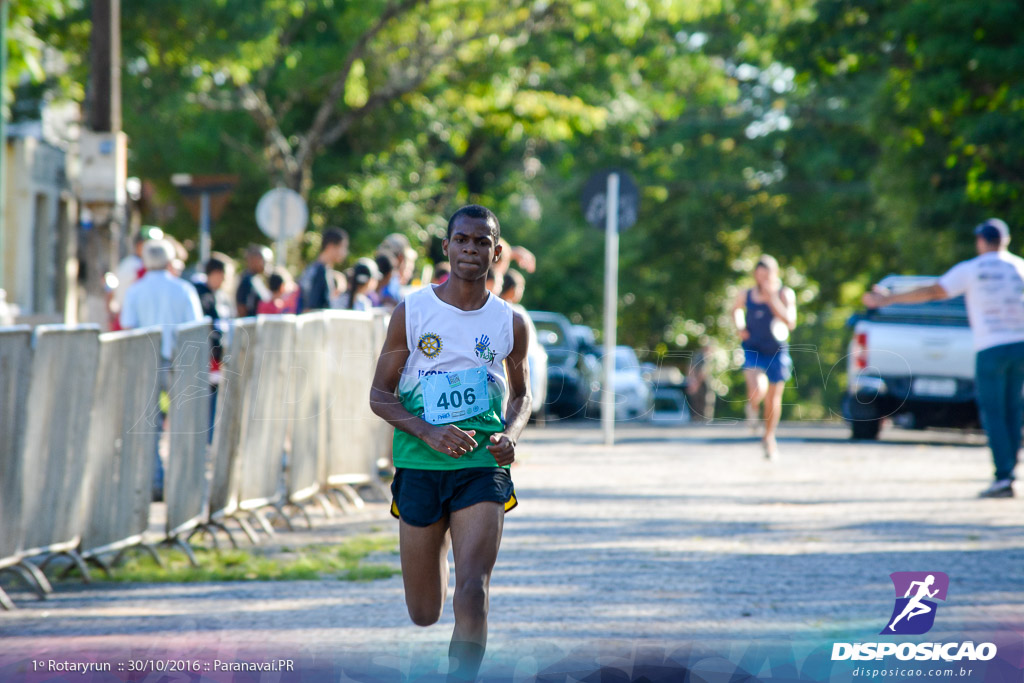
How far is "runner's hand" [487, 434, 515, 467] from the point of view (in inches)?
199

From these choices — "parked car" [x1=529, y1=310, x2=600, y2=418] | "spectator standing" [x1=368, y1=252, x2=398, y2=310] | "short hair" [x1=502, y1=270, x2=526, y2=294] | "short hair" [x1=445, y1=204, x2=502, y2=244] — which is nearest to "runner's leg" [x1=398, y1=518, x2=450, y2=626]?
"short hair" [x1=445, y1=204, x2=502, y2=244]

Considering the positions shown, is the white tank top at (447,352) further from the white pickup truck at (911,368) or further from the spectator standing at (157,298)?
the white pickup truck at (911,368)

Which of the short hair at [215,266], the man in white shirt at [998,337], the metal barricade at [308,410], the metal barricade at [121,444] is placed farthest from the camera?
the short hair at [215,266]

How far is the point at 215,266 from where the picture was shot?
13633mm

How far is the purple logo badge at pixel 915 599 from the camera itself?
254 inches

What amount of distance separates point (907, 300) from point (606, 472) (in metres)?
3.96

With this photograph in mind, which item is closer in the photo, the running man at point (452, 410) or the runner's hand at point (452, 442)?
the runner's hand at point (452, 442)

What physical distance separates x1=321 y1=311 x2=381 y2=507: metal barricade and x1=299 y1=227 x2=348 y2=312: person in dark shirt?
397 millimetres

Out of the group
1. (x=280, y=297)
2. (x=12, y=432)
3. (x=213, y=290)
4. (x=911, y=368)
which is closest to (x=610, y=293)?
(x=911, y=368)

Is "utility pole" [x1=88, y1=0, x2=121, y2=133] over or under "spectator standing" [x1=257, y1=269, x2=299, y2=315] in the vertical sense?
over

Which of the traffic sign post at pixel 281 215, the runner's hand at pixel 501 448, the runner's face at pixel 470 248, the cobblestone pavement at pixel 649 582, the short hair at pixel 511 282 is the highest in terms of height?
the traffic sign post at pixel 281 215

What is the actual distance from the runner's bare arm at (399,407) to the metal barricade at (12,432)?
2359mm

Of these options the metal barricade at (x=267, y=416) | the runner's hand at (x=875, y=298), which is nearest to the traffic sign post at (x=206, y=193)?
the metal barricade at (x=267, y=416)

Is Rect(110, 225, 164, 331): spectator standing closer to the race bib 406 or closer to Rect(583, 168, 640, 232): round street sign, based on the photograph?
Rect(583, 168, 640, 232): round street sign
